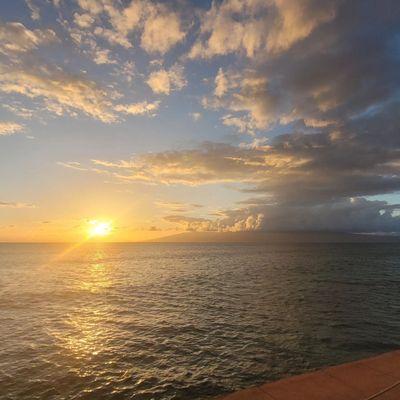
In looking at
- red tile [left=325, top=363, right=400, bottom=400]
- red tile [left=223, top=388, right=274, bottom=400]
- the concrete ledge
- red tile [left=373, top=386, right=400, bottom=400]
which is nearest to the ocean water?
red tile [left=223, top=388, right=274, bottom=400]

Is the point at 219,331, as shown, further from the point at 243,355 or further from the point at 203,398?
the point at 203,398

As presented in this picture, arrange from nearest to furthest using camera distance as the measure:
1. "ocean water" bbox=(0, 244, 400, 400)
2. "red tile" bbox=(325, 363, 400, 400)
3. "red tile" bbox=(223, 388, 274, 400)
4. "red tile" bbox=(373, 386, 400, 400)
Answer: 1. "red tile" bbox=(373, 386, 400, 400)
2. "red tile" bbox=(223, 388, 274, 400)
3. "red tile" bbox=(325, 363, 400, 400)
4. "ocean water" bbox=(0, 244, 400, 400)

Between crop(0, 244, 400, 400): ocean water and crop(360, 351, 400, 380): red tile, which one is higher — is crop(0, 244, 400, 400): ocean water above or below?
below

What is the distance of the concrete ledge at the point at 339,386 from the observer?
8930 millimetres

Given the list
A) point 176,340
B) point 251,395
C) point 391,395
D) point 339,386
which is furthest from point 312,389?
point 176,340

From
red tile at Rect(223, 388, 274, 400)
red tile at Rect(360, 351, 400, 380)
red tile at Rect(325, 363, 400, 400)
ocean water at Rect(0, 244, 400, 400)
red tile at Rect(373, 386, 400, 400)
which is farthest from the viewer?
ocean water at Rect(0, 244, 400, 400)

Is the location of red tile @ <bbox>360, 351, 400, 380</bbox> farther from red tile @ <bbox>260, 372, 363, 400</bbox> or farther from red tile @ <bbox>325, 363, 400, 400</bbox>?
red tile @ <bbox>260, 372, 363, 400</bbox>

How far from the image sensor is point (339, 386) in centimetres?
958

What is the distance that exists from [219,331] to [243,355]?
4.89 metres

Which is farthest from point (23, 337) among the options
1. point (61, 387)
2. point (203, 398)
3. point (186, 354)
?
point (203, 398)

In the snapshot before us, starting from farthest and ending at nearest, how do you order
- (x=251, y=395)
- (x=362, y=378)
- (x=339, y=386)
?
(x=362, y=378) < (x=339, y=386) < (x=251, y=395)

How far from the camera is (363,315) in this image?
27125mm

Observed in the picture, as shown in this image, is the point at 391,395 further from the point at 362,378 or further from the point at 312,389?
the point at 312,389

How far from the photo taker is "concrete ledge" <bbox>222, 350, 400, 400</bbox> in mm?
8930
